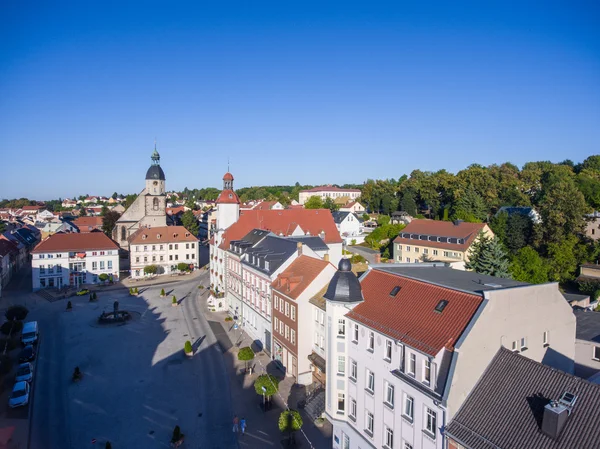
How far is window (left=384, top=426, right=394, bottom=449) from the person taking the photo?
60.1ft

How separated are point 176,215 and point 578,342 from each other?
395 feet

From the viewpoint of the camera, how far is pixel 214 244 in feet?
181

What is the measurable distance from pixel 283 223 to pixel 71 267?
3259 cm

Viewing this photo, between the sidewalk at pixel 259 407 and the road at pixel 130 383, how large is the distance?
81 centimetres

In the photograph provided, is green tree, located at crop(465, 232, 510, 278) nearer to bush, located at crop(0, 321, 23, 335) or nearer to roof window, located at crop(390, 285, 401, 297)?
roof window, located at crop(390, 285, 401, 297)

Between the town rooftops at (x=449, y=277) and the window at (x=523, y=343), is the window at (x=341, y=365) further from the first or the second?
the window at (x=523, y=343)

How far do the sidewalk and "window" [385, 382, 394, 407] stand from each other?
6.30 m

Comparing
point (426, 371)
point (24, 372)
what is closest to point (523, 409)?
point (426, 371)

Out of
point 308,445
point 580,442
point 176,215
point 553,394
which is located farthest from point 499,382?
point 176,215

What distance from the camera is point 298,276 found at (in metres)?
30.6

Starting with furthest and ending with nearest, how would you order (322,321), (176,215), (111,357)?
1. (176,215)
2. (111,357)
3. (322,321)

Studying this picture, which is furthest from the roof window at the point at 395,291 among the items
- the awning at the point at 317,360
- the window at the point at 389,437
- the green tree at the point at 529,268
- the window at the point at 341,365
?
the green tree at the point at 529,268

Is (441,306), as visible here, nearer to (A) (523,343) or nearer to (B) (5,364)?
(A) (523,343)

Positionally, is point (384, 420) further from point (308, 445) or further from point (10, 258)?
point (10, 258)
